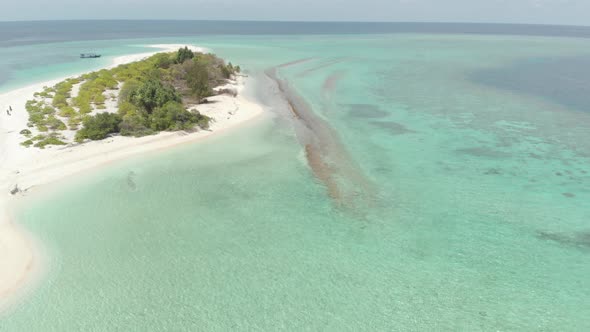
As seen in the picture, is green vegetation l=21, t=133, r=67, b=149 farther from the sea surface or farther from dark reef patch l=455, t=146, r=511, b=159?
dark reef patch l=455, t=146, r=511, b=159

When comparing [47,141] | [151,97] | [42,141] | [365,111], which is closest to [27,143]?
[42,141]

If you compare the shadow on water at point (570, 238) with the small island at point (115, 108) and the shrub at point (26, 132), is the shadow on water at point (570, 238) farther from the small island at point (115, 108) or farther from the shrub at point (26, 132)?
the shrub at point (26, 132)

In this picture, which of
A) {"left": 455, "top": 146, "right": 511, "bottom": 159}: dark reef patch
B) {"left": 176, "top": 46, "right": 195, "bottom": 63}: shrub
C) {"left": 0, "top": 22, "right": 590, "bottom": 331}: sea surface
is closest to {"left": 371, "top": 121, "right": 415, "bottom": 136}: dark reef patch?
{"left": 0, "top": 22, "right": 590, "bottom": 331}: sea surface

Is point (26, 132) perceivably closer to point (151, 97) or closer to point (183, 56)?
point (151, 97)

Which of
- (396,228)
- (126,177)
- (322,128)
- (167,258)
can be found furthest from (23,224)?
(322,128)

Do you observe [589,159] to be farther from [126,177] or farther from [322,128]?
[126,177]

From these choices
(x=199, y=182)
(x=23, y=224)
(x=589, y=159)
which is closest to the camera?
(x=23, y=224)
